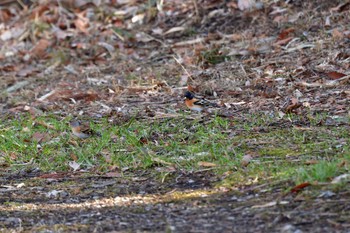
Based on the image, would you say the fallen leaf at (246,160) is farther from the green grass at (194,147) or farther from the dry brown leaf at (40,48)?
the dry brown leaf at (40,48)

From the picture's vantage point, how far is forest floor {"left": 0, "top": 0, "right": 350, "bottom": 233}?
411cm

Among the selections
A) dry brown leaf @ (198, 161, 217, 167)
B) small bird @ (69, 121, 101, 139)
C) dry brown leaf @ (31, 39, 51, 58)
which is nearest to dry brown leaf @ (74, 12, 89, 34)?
dry brown leaf @ (31, 39, 51, 58)

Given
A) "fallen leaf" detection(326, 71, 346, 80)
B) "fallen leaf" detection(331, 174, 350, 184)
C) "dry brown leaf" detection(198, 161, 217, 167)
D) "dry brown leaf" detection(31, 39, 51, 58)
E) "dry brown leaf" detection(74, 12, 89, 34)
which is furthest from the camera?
"dry brown leaf" detection(74, 12, 89, 34)

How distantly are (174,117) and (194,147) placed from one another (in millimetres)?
901

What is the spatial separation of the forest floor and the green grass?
0.05 feet

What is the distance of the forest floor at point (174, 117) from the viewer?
162 inches

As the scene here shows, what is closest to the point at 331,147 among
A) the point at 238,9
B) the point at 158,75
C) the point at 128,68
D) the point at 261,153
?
the point at 261,153

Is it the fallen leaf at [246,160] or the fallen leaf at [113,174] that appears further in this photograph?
the fallen leaf at [113,174]

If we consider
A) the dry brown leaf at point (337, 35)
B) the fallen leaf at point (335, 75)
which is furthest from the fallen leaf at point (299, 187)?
the dry brown leaf at point (337, 35)

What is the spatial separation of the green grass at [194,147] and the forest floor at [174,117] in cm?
1

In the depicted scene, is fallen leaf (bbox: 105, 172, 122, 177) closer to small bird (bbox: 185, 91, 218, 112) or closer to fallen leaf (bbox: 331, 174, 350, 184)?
small bird (bbox: 185, 91, 218, 112)

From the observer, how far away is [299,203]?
3.92 metres

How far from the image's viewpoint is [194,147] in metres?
5.24

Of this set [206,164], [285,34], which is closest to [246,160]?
[206,164]
